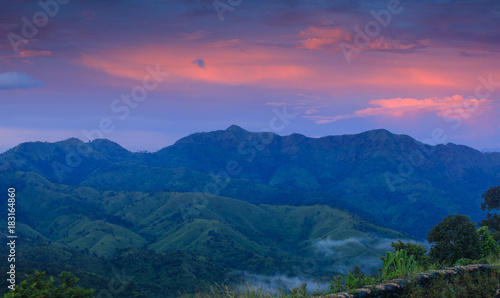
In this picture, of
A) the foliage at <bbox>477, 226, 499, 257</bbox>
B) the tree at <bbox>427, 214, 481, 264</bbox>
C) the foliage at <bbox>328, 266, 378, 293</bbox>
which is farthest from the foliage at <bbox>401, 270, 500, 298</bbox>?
the foliage at <bbox>477, 226, 499, 257</bbox>

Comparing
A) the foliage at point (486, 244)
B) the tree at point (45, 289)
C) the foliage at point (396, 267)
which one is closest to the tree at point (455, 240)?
the foliage at point (486, 244)

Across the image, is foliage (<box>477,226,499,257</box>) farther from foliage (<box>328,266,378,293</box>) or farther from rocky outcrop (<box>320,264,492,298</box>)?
foliage (<box>328,266,378,293</box>)

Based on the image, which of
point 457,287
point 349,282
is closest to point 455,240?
point 457,287

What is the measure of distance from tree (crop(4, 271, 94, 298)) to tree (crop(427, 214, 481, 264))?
25099 mm

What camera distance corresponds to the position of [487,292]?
45.5ft

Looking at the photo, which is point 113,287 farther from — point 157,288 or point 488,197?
point 488,197

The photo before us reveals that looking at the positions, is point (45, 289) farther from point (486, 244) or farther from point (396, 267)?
point (486, 244)

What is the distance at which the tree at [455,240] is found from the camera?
2748 cm

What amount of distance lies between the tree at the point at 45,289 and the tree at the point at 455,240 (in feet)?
82.3

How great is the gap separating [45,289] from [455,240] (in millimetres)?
27625

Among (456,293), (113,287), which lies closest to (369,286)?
(456,293)

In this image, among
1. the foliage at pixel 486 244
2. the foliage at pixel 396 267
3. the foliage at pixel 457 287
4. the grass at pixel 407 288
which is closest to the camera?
the grass at pixel 407 288

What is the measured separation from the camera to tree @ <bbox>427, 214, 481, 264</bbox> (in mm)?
27483

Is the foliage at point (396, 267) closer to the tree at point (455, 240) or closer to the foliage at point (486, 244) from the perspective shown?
the tree at point (455, 240)
